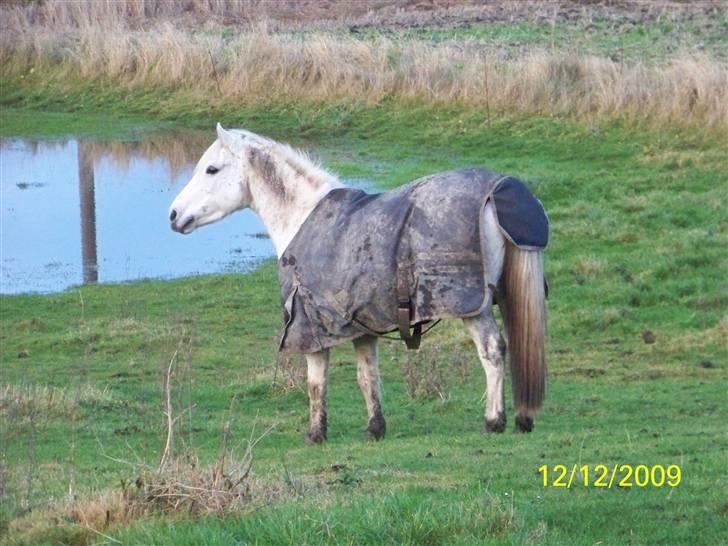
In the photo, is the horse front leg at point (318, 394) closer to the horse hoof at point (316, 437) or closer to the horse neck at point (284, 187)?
the horse hoof at point (316, 437)

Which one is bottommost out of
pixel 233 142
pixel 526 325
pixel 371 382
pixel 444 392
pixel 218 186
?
pixel 444 392

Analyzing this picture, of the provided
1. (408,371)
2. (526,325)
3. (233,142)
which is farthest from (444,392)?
(233,142)

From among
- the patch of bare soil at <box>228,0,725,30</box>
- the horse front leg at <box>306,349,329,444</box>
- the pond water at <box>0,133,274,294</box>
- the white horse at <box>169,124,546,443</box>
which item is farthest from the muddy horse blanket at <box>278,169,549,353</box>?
the patch of bare soil at <box>228,0,725,30</box>

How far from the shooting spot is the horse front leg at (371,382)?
873 centimetres

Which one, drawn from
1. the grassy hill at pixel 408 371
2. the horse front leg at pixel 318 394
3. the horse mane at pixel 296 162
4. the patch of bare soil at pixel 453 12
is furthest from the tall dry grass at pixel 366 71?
the horse front leg at pixel 318 394

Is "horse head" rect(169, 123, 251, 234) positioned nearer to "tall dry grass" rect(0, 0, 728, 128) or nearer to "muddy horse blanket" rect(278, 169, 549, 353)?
"muddy horse blanket" rect(278, 169, 549, 353)

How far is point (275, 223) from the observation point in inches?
345

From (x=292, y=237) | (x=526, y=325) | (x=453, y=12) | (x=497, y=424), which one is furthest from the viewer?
(x=453, y=12)

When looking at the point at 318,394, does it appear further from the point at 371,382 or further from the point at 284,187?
the point at 284,187

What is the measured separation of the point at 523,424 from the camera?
27.4ft

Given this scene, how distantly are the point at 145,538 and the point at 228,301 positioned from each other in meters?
9.01

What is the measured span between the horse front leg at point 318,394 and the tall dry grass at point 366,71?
40.8 ft

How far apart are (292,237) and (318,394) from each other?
994 mm

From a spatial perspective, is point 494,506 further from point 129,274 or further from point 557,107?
point 557,107
